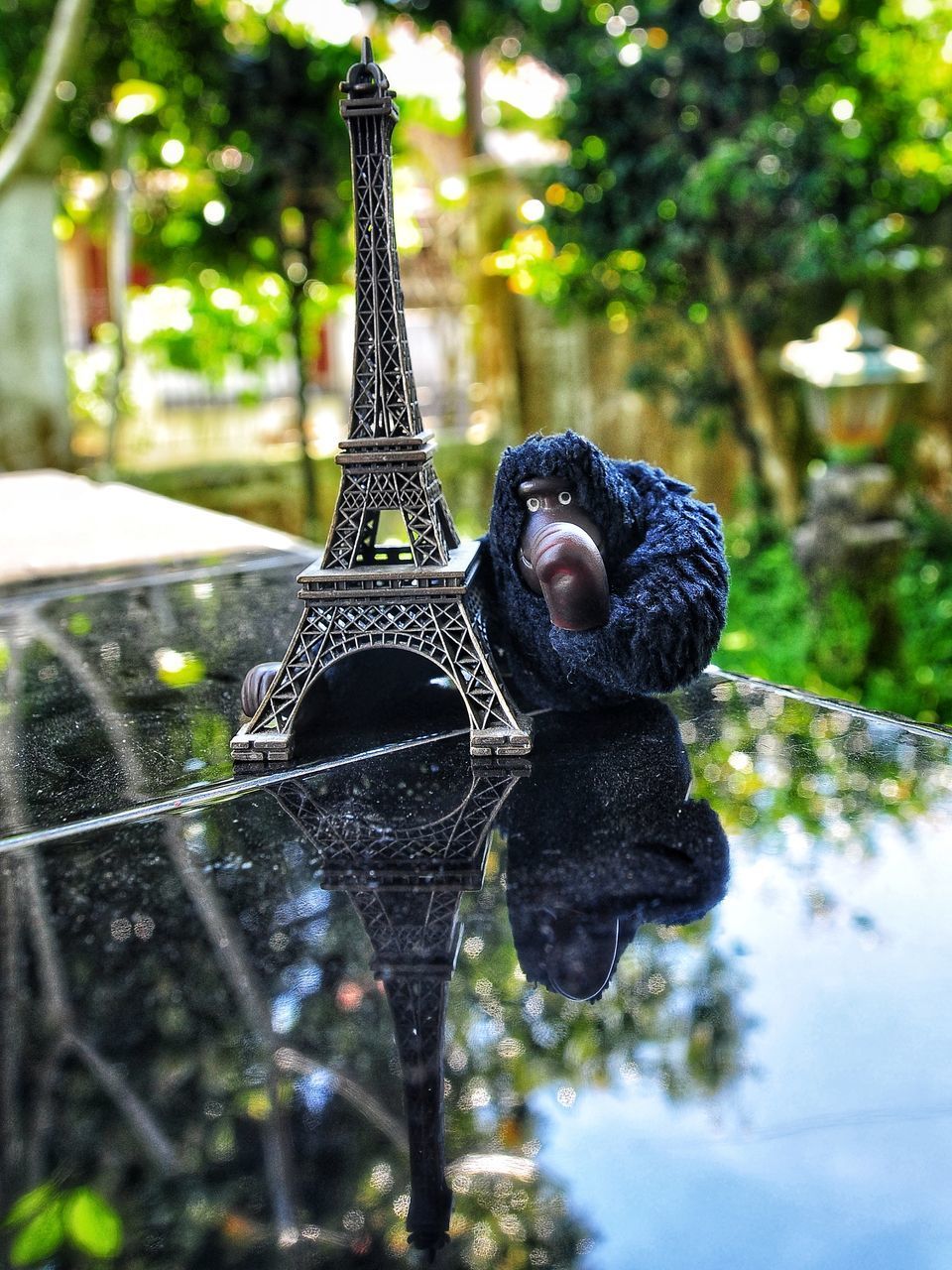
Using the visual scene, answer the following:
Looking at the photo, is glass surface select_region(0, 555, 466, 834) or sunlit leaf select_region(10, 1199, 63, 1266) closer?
sunlit leaf select_region(10, 1199, 63, 1266)

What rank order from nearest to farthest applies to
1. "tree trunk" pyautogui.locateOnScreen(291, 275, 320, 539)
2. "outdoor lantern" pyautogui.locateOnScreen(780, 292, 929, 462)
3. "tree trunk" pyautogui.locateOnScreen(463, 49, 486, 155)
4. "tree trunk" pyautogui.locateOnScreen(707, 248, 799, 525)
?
"outdoor lantern" pyautogui.locateOnScreen(780, 292, 929, 462), "tree trunk" pyautogui.locateOnScreen(707, 248, 799, 525), "tree trunk" pyautogui.locateOnScreen(291, 275, 320, 539), "tree trunk" pyautogui.locateOnScreen(463, 49, 486, 155)

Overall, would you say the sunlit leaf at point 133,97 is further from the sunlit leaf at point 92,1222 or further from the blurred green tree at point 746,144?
the sunlit leaf at point 92,1222

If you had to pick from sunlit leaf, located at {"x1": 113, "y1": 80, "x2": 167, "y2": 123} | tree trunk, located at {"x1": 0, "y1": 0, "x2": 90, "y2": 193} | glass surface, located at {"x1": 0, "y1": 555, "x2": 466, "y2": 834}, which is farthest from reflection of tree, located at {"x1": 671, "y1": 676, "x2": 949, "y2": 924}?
sunlit leaf, located at {"x1": 113, "y1": 80, "x2": 167, "y2": 123}

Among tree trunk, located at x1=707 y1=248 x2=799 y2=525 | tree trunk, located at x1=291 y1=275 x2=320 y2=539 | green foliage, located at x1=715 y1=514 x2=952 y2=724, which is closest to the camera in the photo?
green foliage, located at x1=715 y1=514 x2=952 y2=724

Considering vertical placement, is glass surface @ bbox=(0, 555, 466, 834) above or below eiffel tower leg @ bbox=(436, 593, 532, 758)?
below

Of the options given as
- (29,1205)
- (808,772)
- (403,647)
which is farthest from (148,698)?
(29,1205)

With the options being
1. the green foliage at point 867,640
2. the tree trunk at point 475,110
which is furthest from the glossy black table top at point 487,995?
the tree trunk at point 475,110

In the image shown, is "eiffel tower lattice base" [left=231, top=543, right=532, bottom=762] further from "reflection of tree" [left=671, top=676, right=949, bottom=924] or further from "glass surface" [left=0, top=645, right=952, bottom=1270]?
"reflection of tree" [left=671, top=676, right=949, bottom=924]

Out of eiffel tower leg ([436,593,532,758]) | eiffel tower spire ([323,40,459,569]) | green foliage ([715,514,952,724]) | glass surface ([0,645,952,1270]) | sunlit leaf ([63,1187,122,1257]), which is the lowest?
green foliage ([715,514,952,724])
